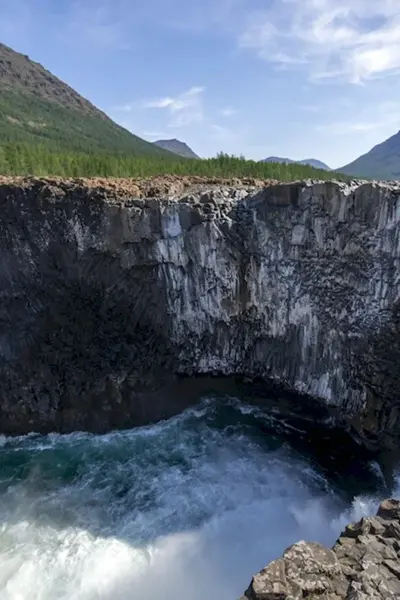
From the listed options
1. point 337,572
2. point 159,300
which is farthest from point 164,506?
point 337,572

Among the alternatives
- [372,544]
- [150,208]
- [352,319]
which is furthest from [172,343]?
[372,544]

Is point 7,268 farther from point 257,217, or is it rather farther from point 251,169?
point 251,169

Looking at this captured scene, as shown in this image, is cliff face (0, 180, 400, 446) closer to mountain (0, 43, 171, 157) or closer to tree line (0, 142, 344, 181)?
tree line (0, 142, 344, 181)

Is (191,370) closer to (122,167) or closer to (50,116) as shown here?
(122,167)

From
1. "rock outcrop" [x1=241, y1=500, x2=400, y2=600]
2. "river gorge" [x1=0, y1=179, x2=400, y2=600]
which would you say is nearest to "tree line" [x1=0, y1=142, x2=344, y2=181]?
"river gorge" [x1=0, y1=179, x2=400, y2=600]

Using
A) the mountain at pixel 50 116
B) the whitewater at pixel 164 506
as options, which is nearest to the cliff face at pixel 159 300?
the whitewater at pixel 164 506

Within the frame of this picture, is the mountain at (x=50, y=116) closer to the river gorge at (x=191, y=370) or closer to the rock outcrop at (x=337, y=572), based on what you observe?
the river gorge at (x=191, y=370)
